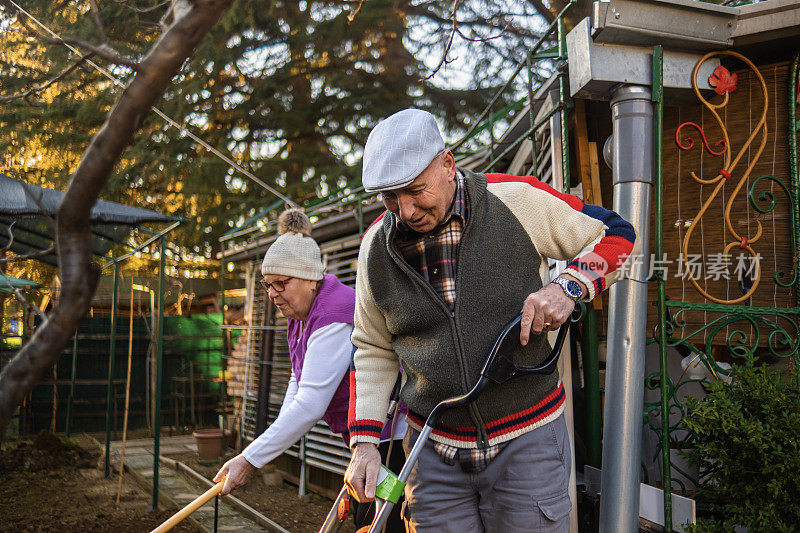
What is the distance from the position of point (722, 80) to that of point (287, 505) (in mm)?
6120

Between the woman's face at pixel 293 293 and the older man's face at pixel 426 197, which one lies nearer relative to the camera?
the older man's face at pixel 426 197

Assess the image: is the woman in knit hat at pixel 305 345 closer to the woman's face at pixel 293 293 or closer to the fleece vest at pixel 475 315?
the woman's face at pixel 293 293

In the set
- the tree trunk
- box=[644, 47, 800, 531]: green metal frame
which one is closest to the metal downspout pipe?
box=[644, 47, 800, 531]: green metal frame

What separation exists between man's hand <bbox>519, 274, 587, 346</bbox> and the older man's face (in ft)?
1.36

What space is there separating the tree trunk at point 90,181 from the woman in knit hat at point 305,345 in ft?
3.20

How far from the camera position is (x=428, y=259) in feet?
7.35

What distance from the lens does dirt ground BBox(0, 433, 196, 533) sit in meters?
5.84

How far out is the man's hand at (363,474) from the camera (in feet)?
7.24

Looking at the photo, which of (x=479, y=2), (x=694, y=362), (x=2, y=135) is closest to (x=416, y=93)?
(x=479, y=2)

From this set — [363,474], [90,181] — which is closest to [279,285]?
[363,474]

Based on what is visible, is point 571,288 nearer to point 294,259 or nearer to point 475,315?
point 475,315

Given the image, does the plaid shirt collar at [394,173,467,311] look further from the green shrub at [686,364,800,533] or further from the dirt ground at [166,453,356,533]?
the dirt ground at [166,453,356,533]

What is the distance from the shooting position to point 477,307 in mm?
2156

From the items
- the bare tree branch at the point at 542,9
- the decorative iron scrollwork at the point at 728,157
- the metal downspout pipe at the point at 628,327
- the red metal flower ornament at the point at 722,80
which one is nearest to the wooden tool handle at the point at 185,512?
the metal downspout pipe at the point at 628,327
